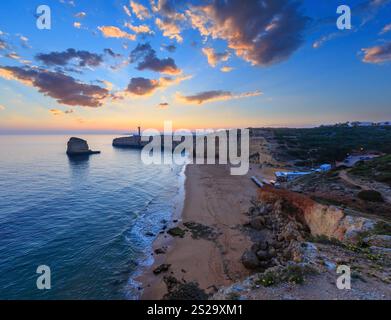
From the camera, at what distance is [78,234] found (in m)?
22.4

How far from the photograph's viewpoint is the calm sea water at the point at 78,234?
1507cm

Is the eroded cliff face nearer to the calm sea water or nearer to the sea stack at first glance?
the calm sea water

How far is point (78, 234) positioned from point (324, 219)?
25.0 meters

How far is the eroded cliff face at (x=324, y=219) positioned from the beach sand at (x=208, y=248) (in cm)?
604

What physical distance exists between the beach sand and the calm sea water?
1717 mm

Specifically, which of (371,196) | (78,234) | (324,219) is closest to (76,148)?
(78,234)

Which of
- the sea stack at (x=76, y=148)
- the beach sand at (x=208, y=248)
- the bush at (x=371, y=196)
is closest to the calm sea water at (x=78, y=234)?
the beach sand at (x=208, y=248)

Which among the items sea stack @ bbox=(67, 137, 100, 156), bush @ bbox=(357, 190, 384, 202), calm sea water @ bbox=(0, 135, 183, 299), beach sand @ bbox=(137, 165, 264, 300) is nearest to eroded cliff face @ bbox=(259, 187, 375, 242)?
bush @ bbox=(357, 190, 384, 202)

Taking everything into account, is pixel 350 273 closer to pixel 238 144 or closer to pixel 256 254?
pixel 256 254

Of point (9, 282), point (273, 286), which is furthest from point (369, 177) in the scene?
point (9, 282)

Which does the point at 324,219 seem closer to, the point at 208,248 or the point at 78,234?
the point at 208,248

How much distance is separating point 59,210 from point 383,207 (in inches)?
1503

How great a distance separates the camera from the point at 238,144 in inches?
4117
